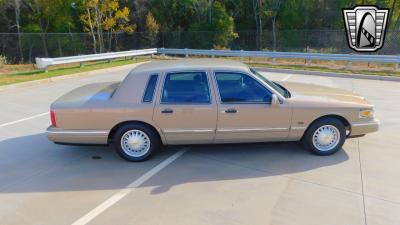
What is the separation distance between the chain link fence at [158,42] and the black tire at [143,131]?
23.5 metres

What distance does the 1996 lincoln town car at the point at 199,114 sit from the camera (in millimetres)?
4836

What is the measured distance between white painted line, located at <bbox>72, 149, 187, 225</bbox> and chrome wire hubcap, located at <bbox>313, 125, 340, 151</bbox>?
2208 mm

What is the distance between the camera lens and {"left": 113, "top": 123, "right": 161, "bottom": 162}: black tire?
4930 mm

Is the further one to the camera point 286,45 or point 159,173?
point 286,45

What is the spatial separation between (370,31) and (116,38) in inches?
806

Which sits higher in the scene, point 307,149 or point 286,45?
point 286,45

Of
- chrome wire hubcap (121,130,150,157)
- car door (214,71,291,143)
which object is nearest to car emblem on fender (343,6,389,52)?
car door (214,71,291,143)

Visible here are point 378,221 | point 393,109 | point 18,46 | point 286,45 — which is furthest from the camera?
point 286,45

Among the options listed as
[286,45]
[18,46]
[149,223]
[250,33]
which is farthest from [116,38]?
[149,223]

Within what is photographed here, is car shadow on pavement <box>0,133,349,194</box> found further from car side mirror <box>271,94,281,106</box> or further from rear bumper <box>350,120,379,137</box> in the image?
car side mirror <box>271,94,281,106</box>

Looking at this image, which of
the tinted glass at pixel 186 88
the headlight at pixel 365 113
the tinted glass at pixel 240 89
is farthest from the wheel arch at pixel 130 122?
the headlight at pixel 365 113

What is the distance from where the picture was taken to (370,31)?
693 inches

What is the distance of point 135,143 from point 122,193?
3.38 feet

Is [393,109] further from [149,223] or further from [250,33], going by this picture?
[250,33]
